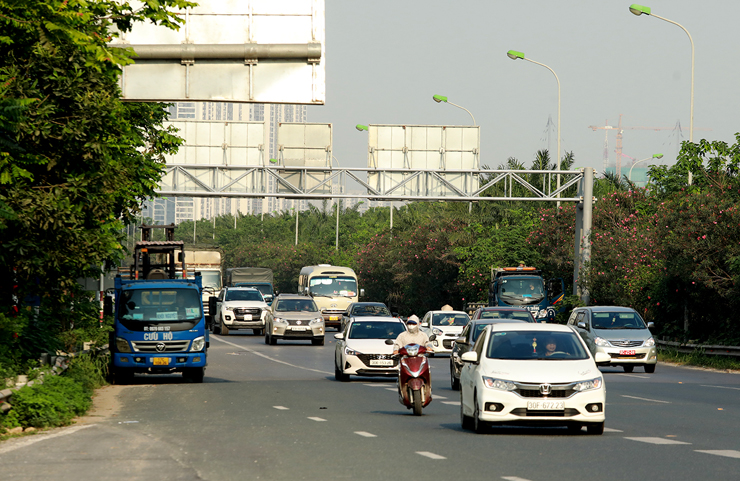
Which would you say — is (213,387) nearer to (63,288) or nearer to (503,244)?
(63,288)

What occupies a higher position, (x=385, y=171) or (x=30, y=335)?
(x=385, y=171)

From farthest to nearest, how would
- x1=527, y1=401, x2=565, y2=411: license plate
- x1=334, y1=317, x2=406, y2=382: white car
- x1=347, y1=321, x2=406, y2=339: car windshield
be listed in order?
1. x1=347, y1=321, x2=406, y2=339: car windshield
2. x1=334, y1=317, x2=406, y2=382: white car
3. x1=527, y1=401, x2=565, y2=411: license plate

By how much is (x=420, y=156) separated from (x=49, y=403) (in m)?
33.9

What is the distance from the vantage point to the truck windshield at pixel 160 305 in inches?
973

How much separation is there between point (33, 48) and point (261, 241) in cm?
12756

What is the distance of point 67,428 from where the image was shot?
1497 cm

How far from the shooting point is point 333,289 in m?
59.1

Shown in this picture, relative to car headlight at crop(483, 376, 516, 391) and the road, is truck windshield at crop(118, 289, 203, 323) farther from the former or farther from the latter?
car headlight at crop(483, 376, 516, 391)

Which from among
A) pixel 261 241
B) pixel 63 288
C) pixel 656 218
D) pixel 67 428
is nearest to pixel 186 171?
pixel 656 218

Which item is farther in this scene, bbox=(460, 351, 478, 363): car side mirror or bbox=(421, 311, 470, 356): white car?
bbox=(421, 311, 470, 356): white car

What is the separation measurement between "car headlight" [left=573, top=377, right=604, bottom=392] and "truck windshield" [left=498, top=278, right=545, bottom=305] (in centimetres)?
3611

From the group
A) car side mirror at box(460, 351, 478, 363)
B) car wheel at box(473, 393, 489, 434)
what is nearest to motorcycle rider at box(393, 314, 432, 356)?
car side mirror at box(460, 351, 478, 363)

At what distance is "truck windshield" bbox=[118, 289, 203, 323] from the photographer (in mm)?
24703

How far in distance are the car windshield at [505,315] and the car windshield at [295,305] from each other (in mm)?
12010
